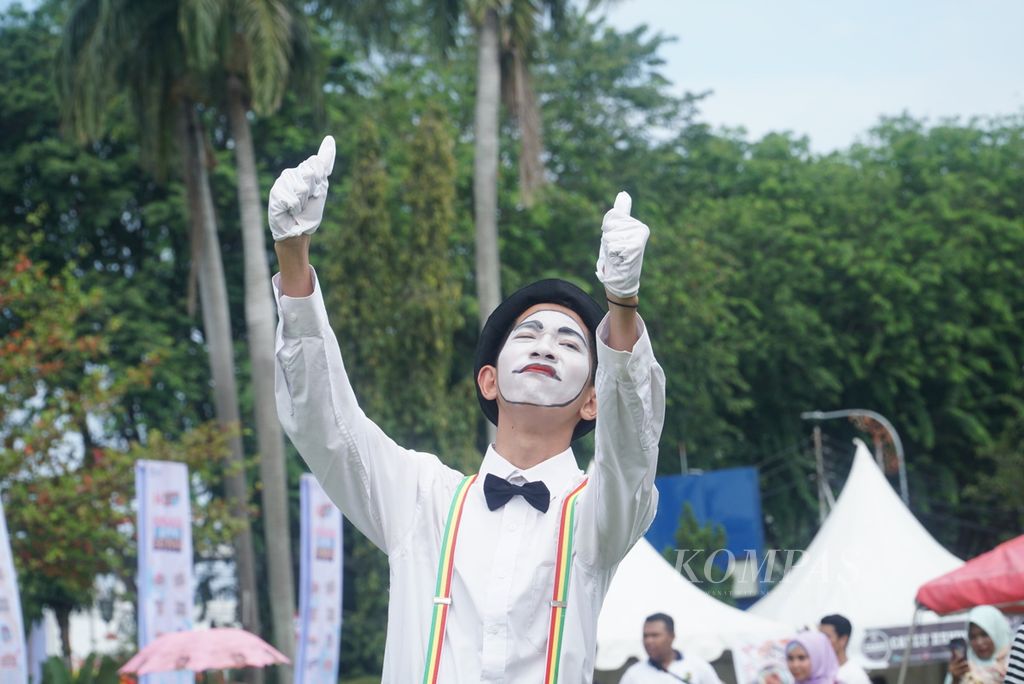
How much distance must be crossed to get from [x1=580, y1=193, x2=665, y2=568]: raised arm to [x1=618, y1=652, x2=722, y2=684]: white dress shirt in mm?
4323

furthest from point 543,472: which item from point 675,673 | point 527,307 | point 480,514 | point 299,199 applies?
point 675,673

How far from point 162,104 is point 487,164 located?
14.0 feet

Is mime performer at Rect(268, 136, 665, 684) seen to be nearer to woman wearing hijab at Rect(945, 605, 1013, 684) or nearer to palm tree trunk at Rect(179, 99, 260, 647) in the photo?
woman wearing hijab at Rect(945, 605, 1013, 684)

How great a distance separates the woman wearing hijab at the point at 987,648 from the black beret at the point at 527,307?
479 centimetres

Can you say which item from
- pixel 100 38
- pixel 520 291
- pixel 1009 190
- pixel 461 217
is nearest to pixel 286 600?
pixel 100 38

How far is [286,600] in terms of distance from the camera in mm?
17734

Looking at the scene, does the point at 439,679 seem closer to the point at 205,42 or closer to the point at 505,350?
the point at 505,350

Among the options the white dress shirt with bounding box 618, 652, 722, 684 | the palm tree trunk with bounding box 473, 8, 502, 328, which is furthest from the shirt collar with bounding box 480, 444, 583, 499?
the palm tree trunk with bounding box 473, 8, 502, 328

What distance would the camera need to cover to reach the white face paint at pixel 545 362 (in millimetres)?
3662

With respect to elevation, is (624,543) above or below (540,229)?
below

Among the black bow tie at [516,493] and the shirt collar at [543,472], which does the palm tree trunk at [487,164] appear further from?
the black bow tie at [516,493]

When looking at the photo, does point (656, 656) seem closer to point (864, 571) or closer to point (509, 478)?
point (509, 478)

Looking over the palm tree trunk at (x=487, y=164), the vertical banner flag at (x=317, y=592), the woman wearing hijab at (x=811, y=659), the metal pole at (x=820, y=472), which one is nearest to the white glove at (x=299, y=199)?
the woman wearing hijab at (x=811, y=659)

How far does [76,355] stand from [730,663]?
8.86 meters
